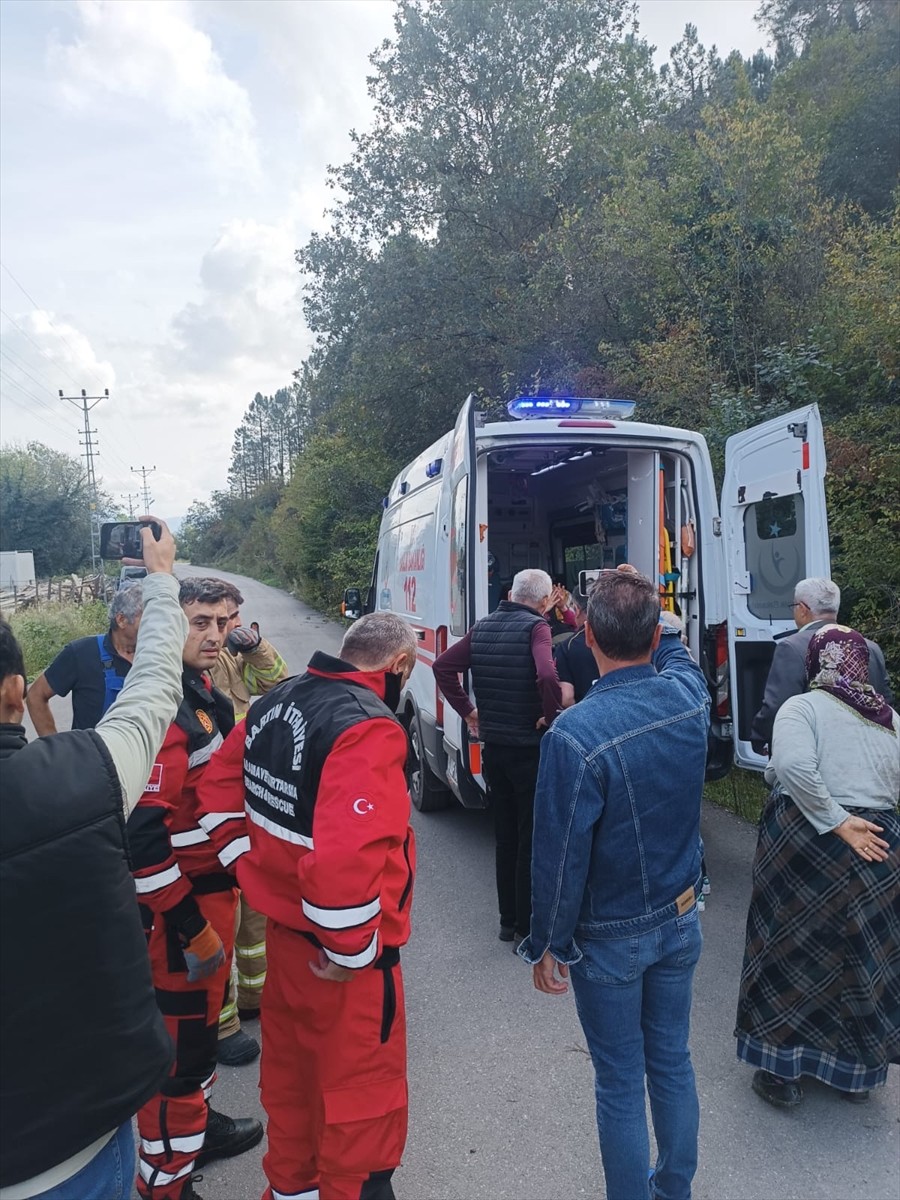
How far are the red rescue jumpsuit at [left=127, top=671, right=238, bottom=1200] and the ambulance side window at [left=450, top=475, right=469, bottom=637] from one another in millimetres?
2251

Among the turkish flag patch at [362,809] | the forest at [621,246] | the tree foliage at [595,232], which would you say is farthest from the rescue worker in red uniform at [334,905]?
the tree foliage at [595,232]

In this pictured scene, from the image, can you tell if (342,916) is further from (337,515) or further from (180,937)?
(337,515)

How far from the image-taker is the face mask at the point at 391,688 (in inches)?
89.5

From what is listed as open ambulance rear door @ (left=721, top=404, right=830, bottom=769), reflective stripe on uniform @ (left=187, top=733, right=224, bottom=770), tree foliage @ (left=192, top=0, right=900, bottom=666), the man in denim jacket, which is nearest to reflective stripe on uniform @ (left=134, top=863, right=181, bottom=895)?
reflective stripe on uniform @ (left=187, top=733, right=224, bottom=770)

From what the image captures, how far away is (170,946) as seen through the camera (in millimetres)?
2371

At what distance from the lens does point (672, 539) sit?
18.1 feet

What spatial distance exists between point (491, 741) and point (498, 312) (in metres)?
11.4

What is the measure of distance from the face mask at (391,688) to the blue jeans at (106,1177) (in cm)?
112

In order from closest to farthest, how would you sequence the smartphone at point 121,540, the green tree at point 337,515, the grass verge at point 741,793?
the smartphone at point 121,540, the grass verge at point 741,793, the green tree at point 337,515

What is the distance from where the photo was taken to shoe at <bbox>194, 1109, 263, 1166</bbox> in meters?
2.73

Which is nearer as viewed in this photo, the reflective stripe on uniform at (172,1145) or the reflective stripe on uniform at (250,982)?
the reflective stripe on uniform at (172,1145)

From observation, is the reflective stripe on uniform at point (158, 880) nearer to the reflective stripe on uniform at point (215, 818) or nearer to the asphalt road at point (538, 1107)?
the reflective stripe on uniform at point (215, 818)

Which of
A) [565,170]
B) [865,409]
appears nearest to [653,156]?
[565,170]

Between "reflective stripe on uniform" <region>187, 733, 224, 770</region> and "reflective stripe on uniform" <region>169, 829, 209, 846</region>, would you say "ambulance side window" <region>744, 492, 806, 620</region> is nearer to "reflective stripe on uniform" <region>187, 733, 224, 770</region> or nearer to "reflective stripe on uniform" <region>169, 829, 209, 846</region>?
"reflective stripe on uniform" <region>187, 733, 224, 770</region>
